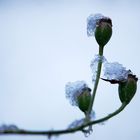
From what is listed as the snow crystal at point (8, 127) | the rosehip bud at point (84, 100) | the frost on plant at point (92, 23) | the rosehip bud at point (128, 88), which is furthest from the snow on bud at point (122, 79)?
the snow crystal at point (8, 127)

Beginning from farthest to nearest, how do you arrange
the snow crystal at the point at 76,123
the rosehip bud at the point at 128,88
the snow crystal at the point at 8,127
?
the rosehip bud at the point at 128,88 < the snow crystal at the point at 76,123 < the snow crystal at the point at 8,127

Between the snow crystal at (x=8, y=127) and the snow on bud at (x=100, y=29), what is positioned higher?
the snow on bud at (x=100, y=29)

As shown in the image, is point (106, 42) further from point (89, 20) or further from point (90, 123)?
point (90, 123)

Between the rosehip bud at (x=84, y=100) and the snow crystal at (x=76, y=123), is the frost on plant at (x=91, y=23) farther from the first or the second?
the snow crystal at (x=76, y=123)

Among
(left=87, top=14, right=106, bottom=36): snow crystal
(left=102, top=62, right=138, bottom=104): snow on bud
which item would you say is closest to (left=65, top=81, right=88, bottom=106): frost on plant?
(left=102, top=62, right=138, bottom=104): snow on bud

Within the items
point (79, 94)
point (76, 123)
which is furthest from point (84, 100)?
point (76, 123)
